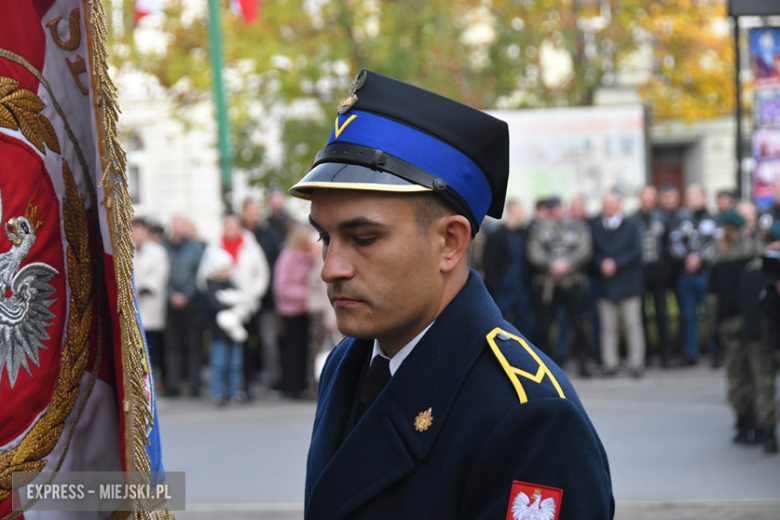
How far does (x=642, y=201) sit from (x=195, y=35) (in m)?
8.81

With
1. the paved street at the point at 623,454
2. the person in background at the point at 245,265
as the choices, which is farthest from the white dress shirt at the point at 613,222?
the person in background at the point at 245,265

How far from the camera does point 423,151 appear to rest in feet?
6.13

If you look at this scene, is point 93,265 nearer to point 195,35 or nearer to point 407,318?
point 407,318

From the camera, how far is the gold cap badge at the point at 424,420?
1.85 meters

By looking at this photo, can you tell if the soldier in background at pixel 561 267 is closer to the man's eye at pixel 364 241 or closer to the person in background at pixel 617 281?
the person in background at pixel 617 281

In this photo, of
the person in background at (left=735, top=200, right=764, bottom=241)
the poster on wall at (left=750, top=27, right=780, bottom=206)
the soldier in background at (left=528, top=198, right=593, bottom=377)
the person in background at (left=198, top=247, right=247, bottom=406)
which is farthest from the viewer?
the soldier in background at (left=528, top=198, right=593, bottom=377)

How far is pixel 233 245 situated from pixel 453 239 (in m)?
9.33

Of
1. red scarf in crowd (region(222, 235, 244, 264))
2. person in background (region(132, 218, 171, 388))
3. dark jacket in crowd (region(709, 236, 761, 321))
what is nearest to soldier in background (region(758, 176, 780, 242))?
dark jacket in crowd (region(709, 236, 761, 321))

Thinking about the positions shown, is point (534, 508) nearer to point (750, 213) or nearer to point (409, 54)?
point (750, 213)

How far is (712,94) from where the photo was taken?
2019 cm

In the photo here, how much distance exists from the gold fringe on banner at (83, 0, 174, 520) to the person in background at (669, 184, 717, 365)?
36.4ft

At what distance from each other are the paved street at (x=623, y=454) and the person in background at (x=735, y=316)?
340mm

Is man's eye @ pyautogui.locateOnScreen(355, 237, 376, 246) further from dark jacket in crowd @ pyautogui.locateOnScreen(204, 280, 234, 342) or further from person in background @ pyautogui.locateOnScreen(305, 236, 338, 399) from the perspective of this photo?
dark jacket in crowd @ pyautogui.locateOnScreen(204, 280, 234, 342)

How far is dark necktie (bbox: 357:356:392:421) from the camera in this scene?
2.04 m
